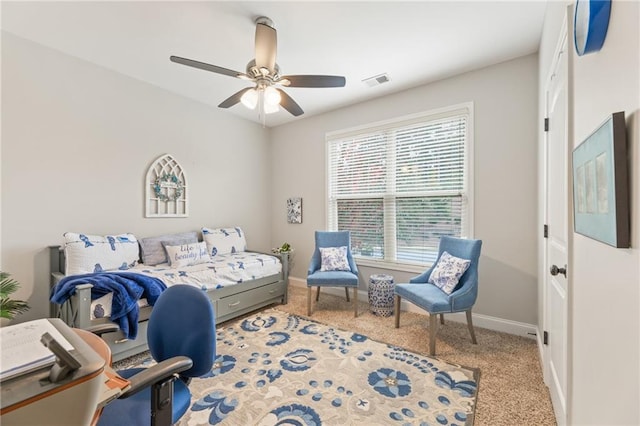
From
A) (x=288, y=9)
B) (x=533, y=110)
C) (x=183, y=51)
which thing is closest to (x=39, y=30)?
(x=183, y=51)

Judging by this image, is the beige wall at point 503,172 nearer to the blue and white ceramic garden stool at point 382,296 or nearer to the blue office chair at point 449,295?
the blue office chair at point 449,295

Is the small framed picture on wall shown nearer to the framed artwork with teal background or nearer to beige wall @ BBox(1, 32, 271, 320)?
beige wall @ BBox(1, 32, 271, 320)

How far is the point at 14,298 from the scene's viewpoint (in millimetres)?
2439

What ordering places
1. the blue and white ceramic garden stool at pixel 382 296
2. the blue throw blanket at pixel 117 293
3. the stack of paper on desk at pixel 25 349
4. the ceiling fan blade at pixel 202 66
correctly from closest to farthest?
the stack of paper on desk at pixel 25 349 < the ceiling fan blade at pixel 202 66 < the blue throw blanket at pixel 117 293 < the blue and white ceramic garden stool at pixel 382 296

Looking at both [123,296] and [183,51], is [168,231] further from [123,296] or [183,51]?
[183,51]

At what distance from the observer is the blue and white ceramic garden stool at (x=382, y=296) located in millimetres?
3238

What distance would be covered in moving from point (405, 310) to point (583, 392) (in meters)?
2.36

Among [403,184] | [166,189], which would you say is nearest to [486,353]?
[403,184]

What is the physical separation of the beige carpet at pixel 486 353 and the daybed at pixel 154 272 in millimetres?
590

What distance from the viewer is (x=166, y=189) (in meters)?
3.49

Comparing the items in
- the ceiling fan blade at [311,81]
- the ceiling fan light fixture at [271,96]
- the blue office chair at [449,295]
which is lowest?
the blue office chair at [449,295]

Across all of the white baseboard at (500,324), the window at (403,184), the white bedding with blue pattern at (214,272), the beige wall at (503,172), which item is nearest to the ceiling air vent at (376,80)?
the beige wall at (503,172)

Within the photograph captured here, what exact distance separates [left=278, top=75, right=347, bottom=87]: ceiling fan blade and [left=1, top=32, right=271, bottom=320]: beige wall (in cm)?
213

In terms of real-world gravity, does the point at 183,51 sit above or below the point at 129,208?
above
